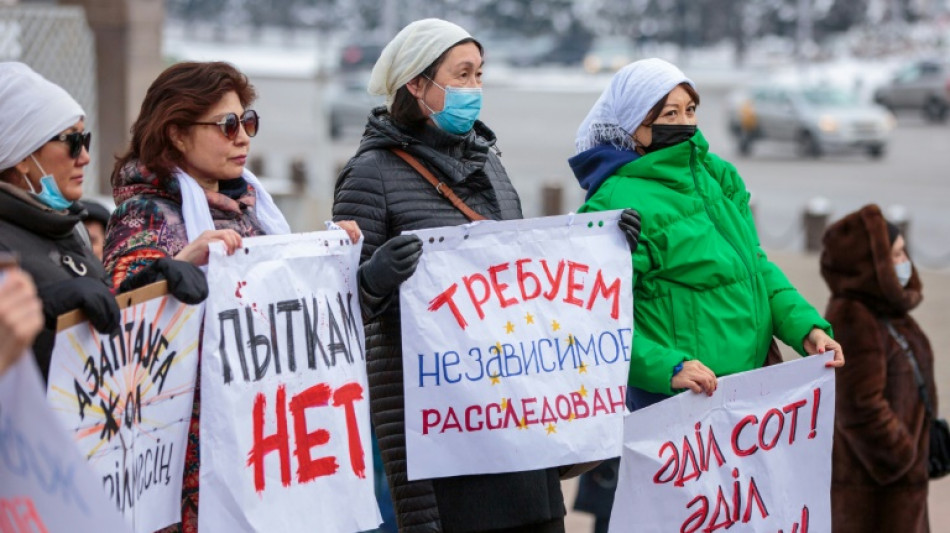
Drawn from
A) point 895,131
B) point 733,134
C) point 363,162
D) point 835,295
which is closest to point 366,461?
point 363,162

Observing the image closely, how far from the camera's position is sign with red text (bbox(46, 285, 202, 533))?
3.25 m

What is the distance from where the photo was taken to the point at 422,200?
3941 millimetres

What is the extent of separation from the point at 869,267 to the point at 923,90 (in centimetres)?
3226

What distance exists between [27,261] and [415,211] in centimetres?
106

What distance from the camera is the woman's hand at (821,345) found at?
14.1ft

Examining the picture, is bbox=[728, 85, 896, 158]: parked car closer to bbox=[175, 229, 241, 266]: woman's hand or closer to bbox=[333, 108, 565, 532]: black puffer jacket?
bbox=[333, 108, 565, 532]: black puffer jacket

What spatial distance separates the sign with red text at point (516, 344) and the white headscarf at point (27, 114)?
95 centimetres

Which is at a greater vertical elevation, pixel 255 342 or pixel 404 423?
pixel 255 342

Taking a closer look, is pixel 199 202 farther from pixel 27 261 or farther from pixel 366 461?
pixel 366 461

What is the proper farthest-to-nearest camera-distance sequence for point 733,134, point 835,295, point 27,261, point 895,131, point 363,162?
1. point 895,131
2. point 733,134
3. point 835,295
4. point 363,162
5. point 27,261

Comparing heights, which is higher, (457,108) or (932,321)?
(457,108)

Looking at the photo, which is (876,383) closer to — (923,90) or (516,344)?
(516,344)

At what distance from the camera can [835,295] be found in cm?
519

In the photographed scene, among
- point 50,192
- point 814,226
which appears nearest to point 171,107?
point 50,192
